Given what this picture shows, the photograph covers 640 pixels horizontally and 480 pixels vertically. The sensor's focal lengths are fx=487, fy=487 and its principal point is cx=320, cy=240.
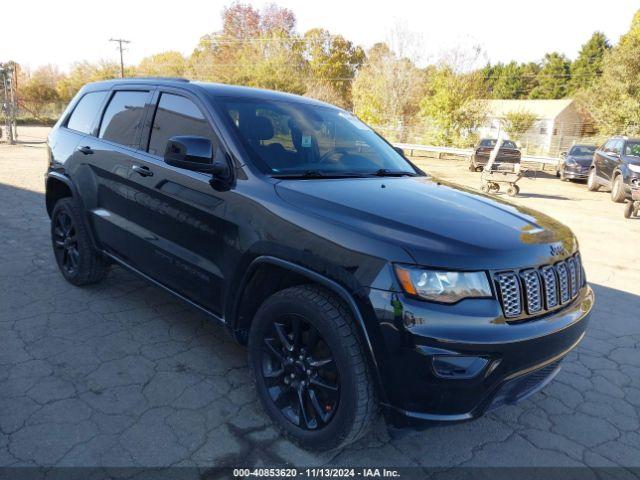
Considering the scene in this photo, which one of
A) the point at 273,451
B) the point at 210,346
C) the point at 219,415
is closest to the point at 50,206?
the point at 210,346

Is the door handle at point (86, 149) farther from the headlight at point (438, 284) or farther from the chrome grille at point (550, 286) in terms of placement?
the chrome grille at point (550, 286)

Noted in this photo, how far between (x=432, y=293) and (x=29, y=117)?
54.4 meters

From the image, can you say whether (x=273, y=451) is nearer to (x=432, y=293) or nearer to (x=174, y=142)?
(x=432, y=293)

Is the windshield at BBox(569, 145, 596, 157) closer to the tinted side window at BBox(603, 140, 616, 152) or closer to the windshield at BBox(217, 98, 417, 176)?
the tinted side window at BBox(603, 140, 616, 152)

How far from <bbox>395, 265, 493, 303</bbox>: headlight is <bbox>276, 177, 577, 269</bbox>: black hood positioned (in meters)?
0.04

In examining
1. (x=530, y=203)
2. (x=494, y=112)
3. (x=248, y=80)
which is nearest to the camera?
(x=530, y=203)

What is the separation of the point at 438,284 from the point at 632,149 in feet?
42.3

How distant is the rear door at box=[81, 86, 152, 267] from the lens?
3.48m

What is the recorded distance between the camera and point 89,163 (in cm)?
394

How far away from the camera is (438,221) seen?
2303 millimetres

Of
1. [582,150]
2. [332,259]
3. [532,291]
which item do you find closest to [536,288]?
[532,291]

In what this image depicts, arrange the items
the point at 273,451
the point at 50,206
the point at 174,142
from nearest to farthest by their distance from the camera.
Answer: the point at 273,451 < the point at 174,142 < the point at 50,206

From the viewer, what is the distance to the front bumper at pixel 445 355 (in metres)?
1.98

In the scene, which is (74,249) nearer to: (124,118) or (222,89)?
(124,118)
